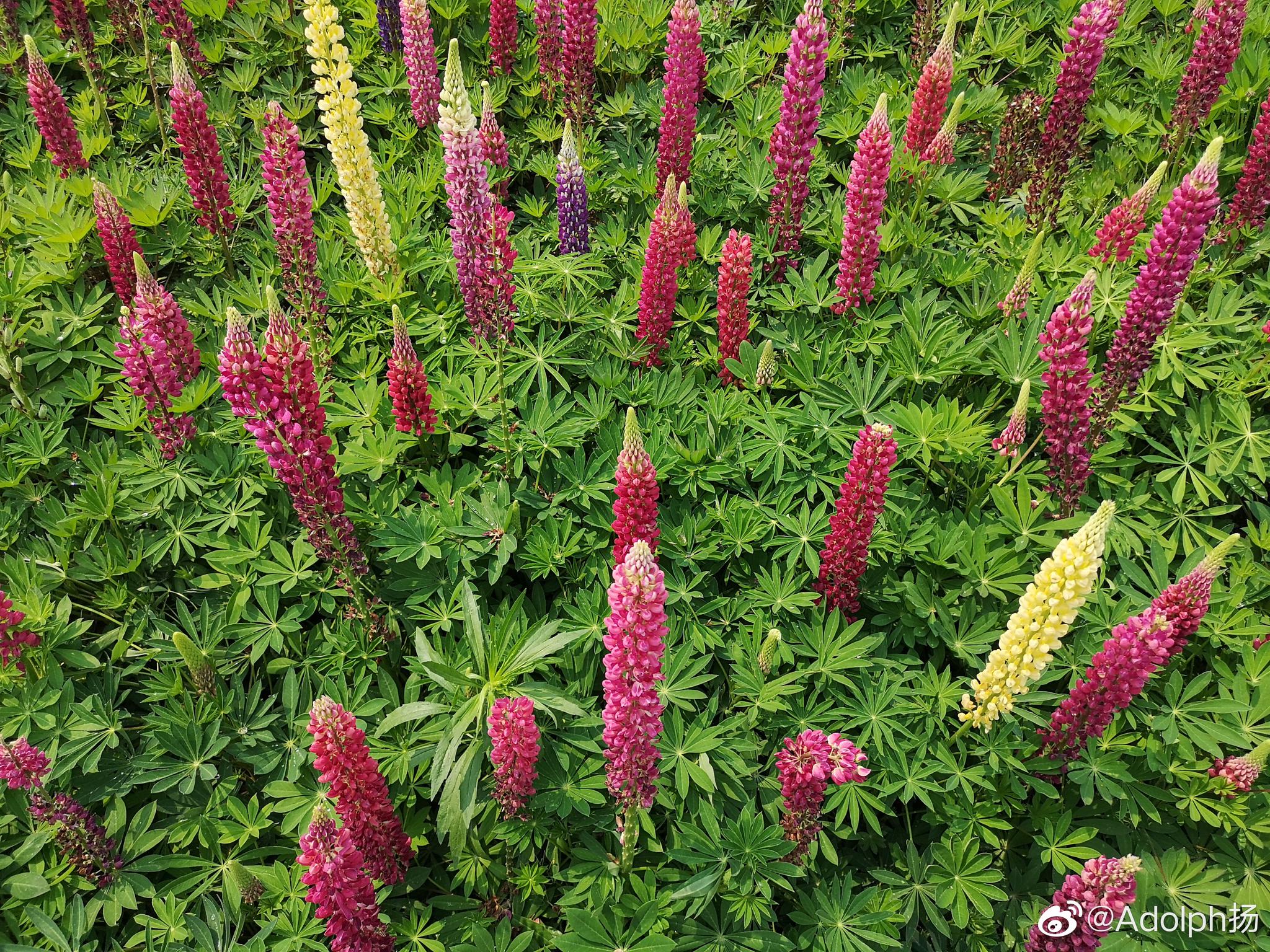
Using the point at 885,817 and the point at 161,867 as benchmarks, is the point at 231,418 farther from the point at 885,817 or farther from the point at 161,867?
the point at 885,817

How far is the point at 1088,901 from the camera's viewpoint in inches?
121

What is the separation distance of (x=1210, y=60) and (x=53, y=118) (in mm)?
6238

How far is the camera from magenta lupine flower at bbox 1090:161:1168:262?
443 cm

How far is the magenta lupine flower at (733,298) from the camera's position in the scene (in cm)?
421

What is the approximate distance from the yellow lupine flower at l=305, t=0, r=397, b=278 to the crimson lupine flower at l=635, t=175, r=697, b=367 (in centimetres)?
137

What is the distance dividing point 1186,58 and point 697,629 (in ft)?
15.7

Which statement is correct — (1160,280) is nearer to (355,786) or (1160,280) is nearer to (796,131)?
(796,131)

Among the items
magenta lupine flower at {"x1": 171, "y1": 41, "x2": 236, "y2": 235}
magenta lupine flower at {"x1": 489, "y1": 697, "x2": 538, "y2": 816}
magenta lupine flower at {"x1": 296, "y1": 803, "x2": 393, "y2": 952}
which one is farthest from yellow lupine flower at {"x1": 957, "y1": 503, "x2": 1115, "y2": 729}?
magenta lupine flower at {"x1": 171, "y1": 41, "x2": 236, "y2": 235}

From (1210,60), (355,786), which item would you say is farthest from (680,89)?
(355,786)

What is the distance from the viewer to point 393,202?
5035 mm

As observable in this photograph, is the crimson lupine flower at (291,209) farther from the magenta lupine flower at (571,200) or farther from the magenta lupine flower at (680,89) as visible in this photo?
the magenta lupine flower at (680,89)

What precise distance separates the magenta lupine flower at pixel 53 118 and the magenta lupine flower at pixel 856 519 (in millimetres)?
4588

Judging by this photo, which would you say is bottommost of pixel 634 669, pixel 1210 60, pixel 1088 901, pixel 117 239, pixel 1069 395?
pixel 1088 901

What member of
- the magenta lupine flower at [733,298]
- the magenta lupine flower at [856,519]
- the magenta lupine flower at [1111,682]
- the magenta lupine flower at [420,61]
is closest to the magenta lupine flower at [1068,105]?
the magenta lupine flower at [733,298]
